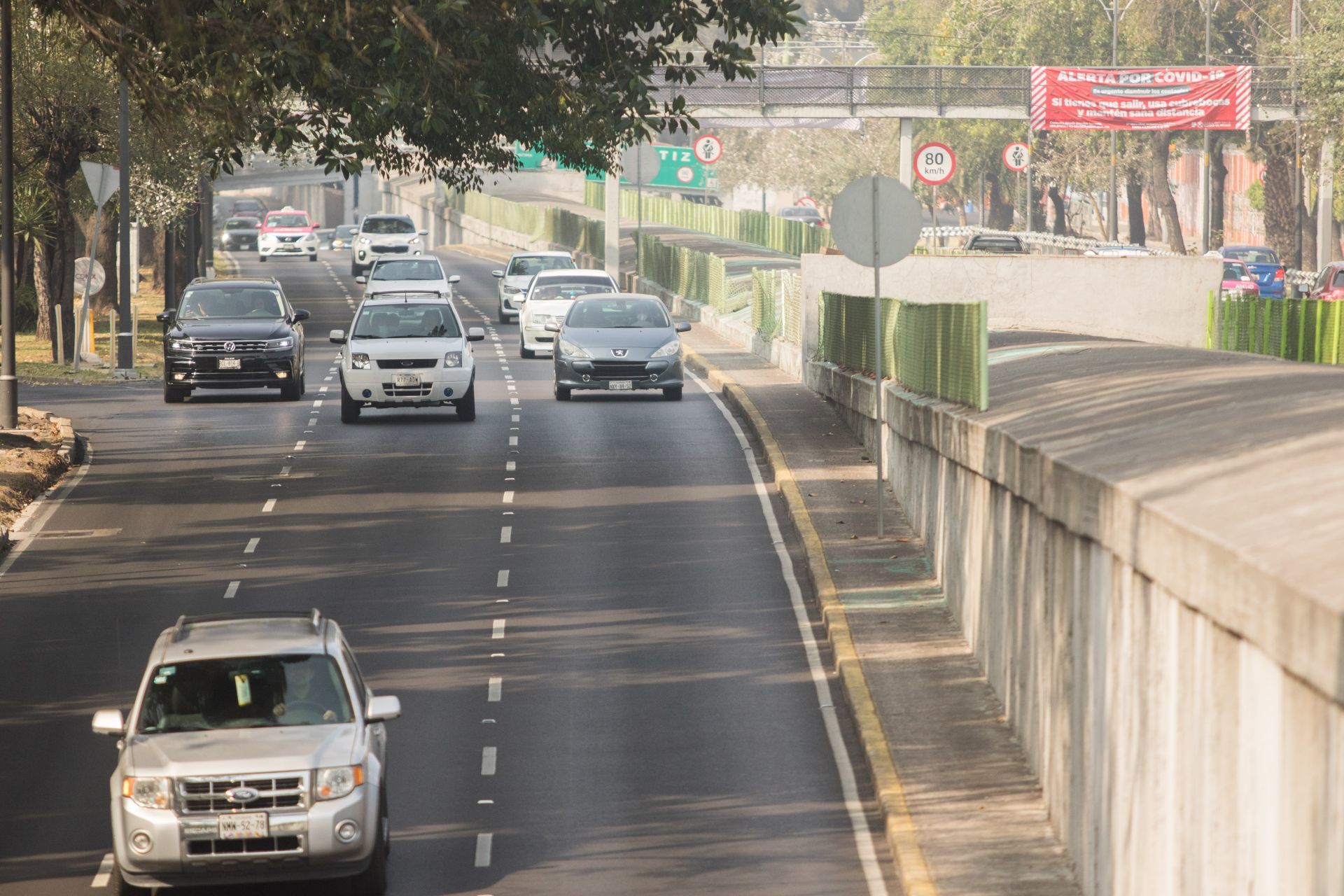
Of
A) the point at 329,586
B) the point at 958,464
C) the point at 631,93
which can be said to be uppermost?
the point at 631,93

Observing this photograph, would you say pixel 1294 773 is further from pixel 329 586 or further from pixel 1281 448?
pixel 329 586

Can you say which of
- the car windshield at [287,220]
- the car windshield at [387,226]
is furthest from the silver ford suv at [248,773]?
the car windshield at [287,220]

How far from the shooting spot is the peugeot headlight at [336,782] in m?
10.2

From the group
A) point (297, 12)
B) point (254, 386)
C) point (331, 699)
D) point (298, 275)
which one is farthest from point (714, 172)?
point (331, 699)

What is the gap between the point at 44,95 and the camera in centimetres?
3997

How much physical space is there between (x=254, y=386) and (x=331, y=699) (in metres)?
21.2

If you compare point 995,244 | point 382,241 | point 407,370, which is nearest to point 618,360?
point 407,370

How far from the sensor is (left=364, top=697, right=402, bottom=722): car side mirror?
1061 cm

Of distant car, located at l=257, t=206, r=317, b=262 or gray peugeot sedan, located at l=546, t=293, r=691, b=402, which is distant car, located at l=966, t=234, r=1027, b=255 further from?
distant car, located at l=257, t=206, r=317, b=262

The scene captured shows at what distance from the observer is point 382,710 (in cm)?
1062

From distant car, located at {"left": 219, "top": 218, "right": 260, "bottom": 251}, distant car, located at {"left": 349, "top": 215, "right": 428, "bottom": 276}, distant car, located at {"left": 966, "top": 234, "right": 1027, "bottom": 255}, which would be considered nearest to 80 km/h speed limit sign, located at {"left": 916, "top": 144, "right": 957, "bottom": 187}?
distant car, located at {"left": 966, "top": 234, "right": 1027, "bottom": 255}

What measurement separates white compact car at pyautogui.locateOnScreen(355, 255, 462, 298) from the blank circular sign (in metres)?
27.7

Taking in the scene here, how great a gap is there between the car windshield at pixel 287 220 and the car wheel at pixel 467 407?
61.6 metres

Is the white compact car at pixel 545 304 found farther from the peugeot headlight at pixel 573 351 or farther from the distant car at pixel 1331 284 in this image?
the distant car at pixel 1331 284
